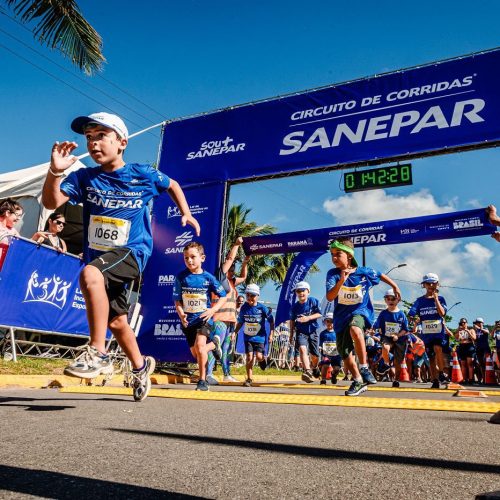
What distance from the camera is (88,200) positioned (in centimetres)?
389

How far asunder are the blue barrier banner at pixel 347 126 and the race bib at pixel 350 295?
14.7 feet

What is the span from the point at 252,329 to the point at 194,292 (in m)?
4.16

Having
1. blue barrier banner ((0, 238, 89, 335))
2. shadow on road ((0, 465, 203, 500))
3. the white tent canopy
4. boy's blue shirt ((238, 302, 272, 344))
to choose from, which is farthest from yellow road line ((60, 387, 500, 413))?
the white tent canopy

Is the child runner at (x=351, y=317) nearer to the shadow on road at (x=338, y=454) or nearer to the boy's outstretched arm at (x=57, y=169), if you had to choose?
the boy's outstretched arm at (x=57, y=169)

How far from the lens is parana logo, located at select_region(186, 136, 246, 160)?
12.0 metres

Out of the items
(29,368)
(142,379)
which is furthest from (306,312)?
(142,379)

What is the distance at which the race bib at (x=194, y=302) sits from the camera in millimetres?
6965

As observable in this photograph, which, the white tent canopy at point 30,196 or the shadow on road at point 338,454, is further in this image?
the white tent canopy at point 30,196

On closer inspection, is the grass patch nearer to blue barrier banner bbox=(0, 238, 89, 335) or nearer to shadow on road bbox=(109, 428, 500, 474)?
blue barrier banner bbox=(0, 238, 89, 335)

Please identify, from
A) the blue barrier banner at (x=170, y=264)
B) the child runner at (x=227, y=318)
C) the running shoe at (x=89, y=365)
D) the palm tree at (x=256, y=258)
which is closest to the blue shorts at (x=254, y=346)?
the child runner at (x=227, y=318)

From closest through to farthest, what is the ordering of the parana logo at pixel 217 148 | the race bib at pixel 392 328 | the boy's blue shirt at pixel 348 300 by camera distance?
the boy's blue shirt at pixel 348 300 → the race bib at pixel 392 328 → the parana logo at pixel 217 148

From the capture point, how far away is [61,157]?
3.39 meters

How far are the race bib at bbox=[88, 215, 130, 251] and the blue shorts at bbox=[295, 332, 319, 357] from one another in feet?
25.0

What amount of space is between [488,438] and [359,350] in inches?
143
